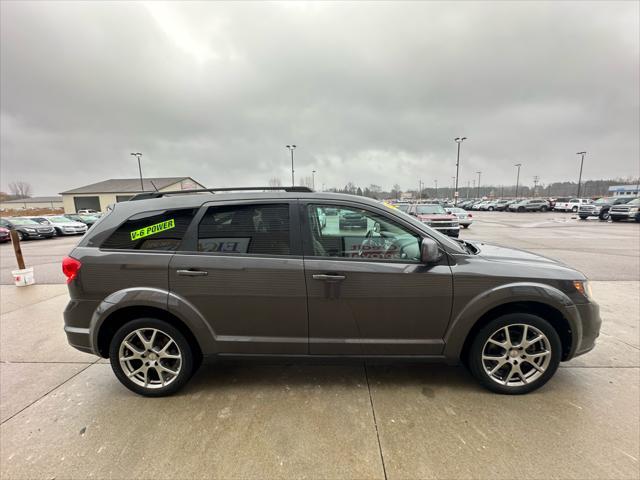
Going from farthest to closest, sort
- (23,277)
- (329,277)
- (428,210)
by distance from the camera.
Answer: (428,210)
(23,277)
(329,277)

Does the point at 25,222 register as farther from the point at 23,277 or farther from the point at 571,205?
the point at 571,205

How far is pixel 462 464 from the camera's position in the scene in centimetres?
196

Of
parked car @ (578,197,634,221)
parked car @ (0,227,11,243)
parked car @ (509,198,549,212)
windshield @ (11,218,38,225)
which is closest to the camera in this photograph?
parked car @ (0,227,11,243)

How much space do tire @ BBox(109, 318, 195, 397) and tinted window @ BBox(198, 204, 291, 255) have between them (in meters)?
0.81

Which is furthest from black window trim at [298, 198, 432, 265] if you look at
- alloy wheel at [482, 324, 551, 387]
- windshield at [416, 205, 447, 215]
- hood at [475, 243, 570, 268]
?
windshield at [416, 205, 447, 215]

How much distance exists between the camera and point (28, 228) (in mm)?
17828

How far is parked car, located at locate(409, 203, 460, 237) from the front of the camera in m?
13.5

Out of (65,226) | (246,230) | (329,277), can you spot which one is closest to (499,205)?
(65,226)

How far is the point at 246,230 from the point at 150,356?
142 centimetres

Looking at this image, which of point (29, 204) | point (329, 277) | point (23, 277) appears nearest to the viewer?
point (329, 277)

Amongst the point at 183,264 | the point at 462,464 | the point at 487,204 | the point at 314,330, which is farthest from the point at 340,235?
the point at 487,204

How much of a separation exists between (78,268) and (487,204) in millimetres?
58051

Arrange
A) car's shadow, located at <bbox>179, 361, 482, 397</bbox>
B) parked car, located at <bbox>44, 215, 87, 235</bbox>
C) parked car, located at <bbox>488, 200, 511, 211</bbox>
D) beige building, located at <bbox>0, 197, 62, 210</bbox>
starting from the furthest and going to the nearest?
beige building, located at <bbox>0, 197, 62, 210</bbox> → parked car, located at <bbox>488, 200, 511, 211</bbox> → parked car, located at <bbox>44, 215, 87, 235</bbox> → car's shadow, located at <bbox>179, 361, 482, 397</bbox>

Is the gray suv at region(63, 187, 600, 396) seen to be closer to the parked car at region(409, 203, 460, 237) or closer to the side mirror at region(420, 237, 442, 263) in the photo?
the side mirror at region(420, 237, 442, 263)
